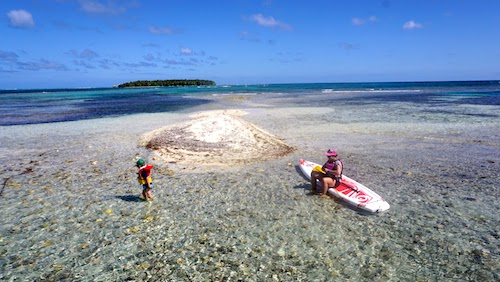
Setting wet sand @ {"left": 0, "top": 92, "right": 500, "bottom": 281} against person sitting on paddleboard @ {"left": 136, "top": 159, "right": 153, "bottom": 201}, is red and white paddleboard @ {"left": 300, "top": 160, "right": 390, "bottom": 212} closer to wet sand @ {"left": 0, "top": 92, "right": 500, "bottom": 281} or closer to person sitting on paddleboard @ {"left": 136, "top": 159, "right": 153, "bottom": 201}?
wet sand @ {"left": 0, "top": 92, "right": 500, "bottom": 281}

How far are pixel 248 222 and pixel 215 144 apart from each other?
10206mm

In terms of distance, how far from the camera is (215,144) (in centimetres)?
1894

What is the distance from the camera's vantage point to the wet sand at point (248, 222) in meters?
7.03

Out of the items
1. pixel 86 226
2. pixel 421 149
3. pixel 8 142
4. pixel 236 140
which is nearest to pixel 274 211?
pixel 86 226

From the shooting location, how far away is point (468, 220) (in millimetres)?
8938

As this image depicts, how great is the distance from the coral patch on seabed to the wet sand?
100 centimetres

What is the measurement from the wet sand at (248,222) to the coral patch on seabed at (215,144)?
3.27 feet

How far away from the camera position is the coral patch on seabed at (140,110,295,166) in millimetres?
16617

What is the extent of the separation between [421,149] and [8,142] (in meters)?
26.7

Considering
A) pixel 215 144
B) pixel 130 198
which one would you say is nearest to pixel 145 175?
pixel 130 198

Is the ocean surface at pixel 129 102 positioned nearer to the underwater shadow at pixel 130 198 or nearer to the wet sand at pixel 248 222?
the wet sand at pixel 248 222

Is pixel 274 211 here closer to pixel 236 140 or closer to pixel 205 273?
pixel 205 273

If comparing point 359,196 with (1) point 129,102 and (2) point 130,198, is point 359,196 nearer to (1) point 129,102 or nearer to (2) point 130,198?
(2) point 130,198

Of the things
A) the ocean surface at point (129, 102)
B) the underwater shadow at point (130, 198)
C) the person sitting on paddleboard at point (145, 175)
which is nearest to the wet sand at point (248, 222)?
the underwater shadow at point (130, 198)
